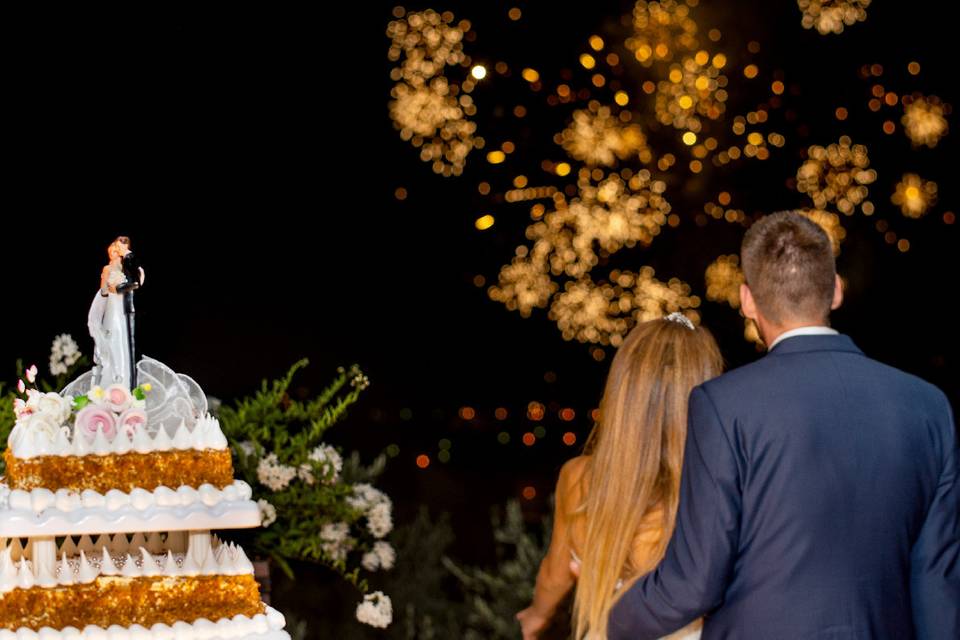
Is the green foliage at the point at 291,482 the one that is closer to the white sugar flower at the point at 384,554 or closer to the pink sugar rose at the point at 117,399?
the white sugar flower at the point at 384,554

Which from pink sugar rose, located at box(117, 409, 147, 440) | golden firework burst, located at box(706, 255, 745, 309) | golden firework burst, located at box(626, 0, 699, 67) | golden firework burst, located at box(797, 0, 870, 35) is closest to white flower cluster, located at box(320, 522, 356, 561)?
pink sugar rose, located at box(117, 409, 147, 440)

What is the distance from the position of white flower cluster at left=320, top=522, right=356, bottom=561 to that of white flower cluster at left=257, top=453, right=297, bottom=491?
27 cm

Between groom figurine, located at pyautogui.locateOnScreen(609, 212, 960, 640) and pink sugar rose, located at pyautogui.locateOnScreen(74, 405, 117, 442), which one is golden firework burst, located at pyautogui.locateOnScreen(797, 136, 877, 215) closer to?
pink sugar rose, located at pyautogui.locateOnScreen(74, 405, 117, 442)

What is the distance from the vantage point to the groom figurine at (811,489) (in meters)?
2.52

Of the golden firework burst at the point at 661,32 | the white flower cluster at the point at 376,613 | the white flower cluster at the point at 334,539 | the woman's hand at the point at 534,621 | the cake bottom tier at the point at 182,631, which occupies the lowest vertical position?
the white flower cluster at the point at 376,613

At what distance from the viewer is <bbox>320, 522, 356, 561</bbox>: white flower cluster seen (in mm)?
5211

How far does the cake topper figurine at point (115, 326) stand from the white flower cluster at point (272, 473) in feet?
4.05

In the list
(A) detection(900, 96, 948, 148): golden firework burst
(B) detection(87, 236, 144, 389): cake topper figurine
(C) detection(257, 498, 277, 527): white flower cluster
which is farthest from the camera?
(A) detection(900, 96, 948, 148): golden firework burst

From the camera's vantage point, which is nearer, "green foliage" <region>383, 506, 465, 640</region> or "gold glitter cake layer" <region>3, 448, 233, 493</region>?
"gold glitter cake layer" <region>3, 448, 233, 493</region>

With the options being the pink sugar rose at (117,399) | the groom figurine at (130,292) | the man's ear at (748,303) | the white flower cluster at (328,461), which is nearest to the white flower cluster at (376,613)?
the white flower cluster at (328,461)

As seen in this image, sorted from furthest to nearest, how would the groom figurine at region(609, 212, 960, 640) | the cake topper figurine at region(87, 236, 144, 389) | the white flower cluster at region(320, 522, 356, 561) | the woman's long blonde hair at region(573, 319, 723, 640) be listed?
the white flower cluster at region(320, 522, 356, 561)
the cake topper figurine at region(87, 236, 144, 389)
the woman's long blonde hair at region(573, 319, 723, 640)
the groom figurine at region(609, 212, 960, 640)

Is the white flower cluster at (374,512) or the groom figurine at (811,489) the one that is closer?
the groom figurine at (811,489)

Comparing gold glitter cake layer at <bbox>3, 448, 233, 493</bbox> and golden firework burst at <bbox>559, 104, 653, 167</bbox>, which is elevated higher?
golden firework burst at <bbox>559, 104, 653, 167</bbox>

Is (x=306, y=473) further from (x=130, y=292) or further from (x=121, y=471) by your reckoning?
(x=121, y=471)
